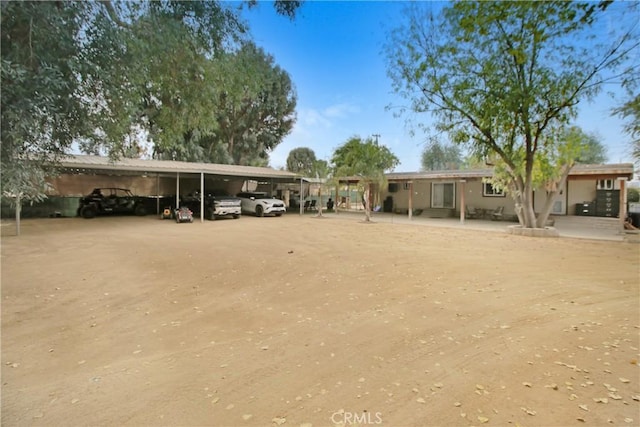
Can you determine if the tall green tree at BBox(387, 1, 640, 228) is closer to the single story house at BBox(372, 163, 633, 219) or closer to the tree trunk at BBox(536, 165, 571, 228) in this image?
the tree trunk at BBox(536, 165, 571, 228)

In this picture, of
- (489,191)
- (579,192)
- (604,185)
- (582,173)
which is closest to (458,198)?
(489,191)

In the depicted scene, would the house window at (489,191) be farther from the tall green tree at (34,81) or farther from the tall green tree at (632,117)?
the tall green tree at (34,81)

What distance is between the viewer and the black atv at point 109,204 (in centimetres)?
1669

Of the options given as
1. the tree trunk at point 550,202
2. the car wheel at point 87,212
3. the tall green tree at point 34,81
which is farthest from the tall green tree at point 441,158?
the tall green tree at point 34,81

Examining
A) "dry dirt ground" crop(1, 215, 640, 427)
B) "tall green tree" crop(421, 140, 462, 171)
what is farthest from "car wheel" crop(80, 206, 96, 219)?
"tall green tree" crop(421, 140, 462, 171)

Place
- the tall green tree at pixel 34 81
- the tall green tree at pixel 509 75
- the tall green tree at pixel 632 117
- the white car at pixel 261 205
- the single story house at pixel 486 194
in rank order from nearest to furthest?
the tall green tree at pixel 34 81
the tall green tree at pixel 632 117
the tall green tree at pixel 509 75
the single story house at pixel 486 194
the white car at pixel 261 205

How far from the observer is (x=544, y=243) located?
10.2 m

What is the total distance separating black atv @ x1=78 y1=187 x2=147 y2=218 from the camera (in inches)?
657

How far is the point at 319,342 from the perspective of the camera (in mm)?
3436

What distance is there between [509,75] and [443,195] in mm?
10453

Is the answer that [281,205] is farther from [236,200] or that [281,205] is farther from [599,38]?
[599,38]

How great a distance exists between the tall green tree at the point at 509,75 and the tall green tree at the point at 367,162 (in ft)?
14.7

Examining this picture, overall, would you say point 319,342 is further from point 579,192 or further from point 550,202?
point 579,192

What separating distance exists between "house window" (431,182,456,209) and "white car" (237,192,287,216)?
9282 mm
